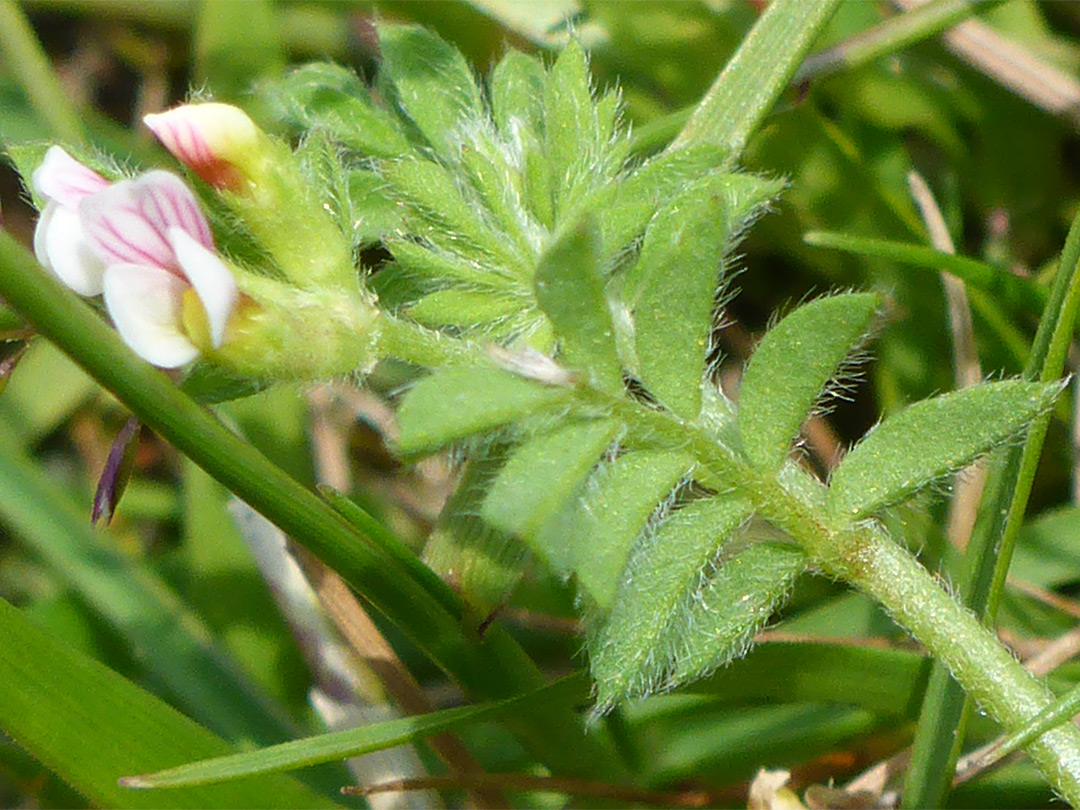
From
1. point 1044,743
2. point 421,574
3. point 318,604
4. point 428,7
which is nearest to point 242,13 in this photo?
point 428,7

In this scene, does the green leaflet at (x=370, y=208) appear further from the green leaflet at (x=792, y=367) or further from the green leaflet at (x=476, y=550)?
the green leaflet at (x=792, y=367)

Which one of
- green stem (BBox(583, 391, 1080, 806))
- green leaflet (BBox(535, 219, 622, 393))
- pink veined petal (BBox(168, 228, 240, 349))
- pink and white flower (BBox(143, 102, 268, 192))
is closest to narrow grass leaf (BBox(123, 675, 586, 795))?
green stem (BBox(583, 391, 1080, 806))

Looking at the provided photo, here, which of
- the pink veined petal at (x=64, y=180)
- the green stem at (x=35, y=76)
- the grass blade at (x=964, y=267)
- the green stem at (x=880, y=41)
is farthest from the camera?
the green stem at (x=35, y=76)

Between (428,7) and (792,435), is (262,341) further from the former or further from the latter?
(428,7)

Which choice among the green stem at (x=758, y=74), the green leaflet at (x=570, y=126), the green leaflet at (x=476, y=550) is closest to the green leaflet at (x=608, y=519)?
the green leaflet at (x=476, y=550)

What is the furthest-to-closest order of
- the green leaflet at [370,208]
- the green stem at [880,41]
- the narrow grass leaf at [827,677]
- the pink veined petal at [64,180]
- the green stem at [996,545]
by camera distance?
the green stem at [880,41] → the narrow grass leaf at [827,677] → the green stem at [996,545] → the green leaflet at [370,208] → the pink veined petal at [64,180]

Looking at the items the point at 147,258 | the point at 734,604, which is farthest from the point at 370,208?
the point at 734,604

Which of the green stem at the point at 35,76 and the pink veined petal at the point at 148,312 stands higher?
the green stem at the point at 35,76
